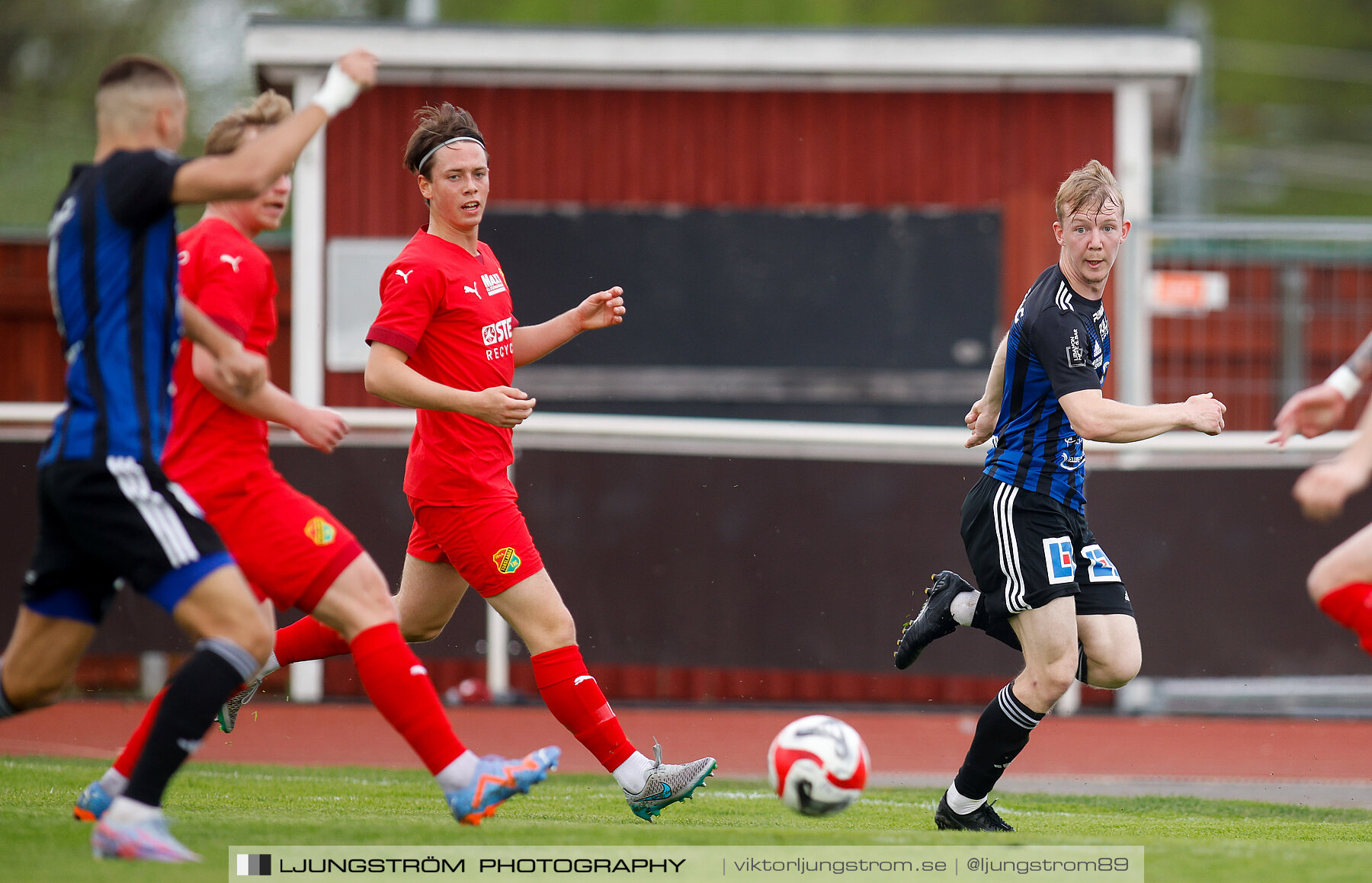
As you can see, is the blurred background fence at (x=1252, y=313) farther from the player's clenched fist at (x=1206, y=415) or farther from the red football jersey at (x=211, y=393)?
the red football jersey at (x=211, y=393)

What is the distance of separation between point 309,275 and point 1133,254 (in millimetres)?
6295

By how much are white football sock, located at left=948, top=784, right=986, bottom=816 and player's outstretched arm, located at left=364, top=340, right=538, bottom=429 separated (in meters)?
2.23

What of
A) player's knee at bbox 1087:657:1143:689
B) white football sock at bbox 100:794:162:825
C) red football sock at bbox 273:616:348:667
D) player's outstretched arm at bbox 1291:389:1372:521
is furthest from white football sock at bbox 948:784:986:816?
white football sock at bbox 100:794:162:825

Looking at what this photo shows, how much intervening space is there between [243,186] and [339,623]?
1.45 metres

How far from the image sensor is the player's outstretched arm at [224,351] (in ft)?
14.4

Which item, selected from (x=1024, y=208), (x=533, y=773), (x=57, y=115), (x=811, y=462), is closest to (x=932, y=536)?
(x=811, y=462)

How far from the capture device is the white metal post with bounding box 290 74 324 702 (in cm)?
1125

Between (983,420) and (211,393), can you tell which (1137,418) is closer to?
(983,420)

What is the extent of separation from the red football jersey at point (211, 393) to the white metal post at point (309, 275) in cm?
658

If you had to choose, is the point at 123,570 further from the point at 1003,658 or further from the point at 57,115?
the point at 57,115

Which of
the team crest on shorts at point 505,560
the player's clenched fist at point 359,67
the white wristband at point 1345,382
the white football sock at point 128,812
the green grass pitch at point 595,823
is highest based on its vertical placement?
the player's clenched fist at point 359,67

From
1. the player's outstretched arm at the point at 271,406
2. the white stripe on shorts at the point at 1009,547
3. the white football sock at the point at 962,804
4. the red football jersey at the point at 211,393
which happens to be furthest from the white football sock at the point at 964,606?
the red football jersey at the point at 211,393

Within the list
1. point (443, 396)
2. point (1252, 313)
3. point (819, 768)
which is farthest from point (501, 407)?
point (1252, 313)

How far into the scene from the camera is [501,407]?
500 cm
